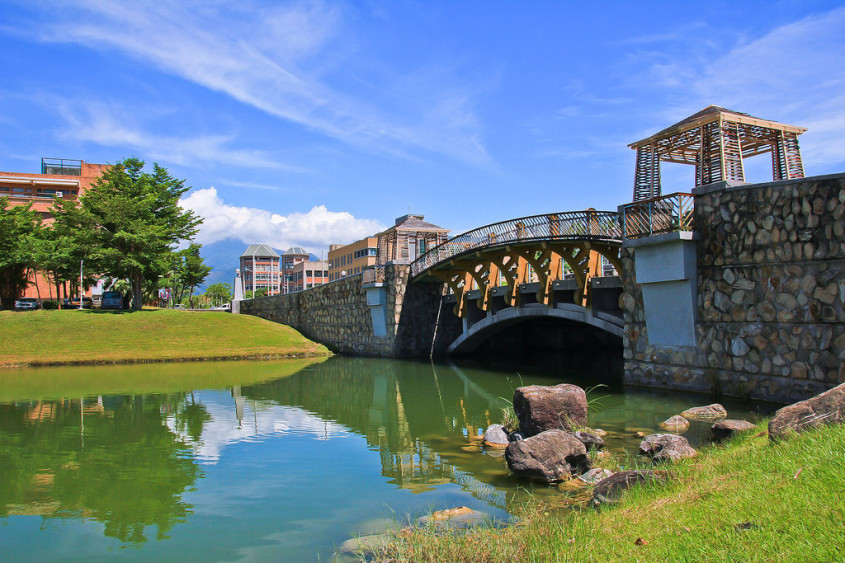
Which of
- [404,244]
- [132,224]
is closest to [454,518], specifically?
[404,244]

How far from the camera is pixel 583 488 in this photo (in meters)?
7.89

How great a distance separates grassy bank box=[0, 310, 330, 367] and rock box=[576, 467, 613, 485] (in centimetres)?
2764

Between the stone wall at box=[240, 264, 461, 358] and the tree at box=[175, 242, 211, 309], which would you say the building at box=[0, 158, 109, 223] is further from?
the stone wall at box=[240, 264, 461, 358]

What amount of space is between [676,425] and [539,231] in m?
10.5

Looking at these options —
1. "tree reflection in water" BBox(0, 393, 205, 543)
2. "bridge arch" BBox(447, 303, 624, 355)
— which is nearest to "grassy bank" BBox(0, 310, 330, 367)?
"bridge arch" BBox(447, 303, 624, 355)

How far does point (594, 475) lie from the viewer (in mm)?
8195

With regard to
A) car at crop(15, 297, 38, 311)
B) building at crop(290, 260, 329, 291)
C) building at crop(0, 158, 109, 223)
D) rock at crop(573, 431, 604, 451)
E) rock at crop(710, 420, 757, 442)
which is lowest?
rock at crop(573, 431, 604, 451)

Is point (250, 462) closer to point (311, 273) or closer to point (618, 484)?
point (618, 484)

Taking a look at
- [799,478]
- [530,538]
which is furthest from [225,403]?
[799,478]

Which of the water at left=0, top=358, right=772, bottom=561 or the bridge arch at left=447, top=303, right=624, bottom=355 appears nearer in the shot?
the water at left=0, top=358, right=772, bottom=561

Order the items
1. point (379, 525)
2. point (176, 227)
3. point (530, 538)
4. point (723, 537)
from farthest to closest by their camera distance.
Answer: point (176, 227) < point (379, 525) < point (530, 538) < point (723, 537)

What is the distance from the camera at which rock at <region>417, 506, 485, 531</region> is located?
658cm

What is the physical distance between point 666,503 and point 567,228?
14.4 meters

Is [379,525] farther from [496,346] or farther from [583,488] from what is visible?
[496,346]
